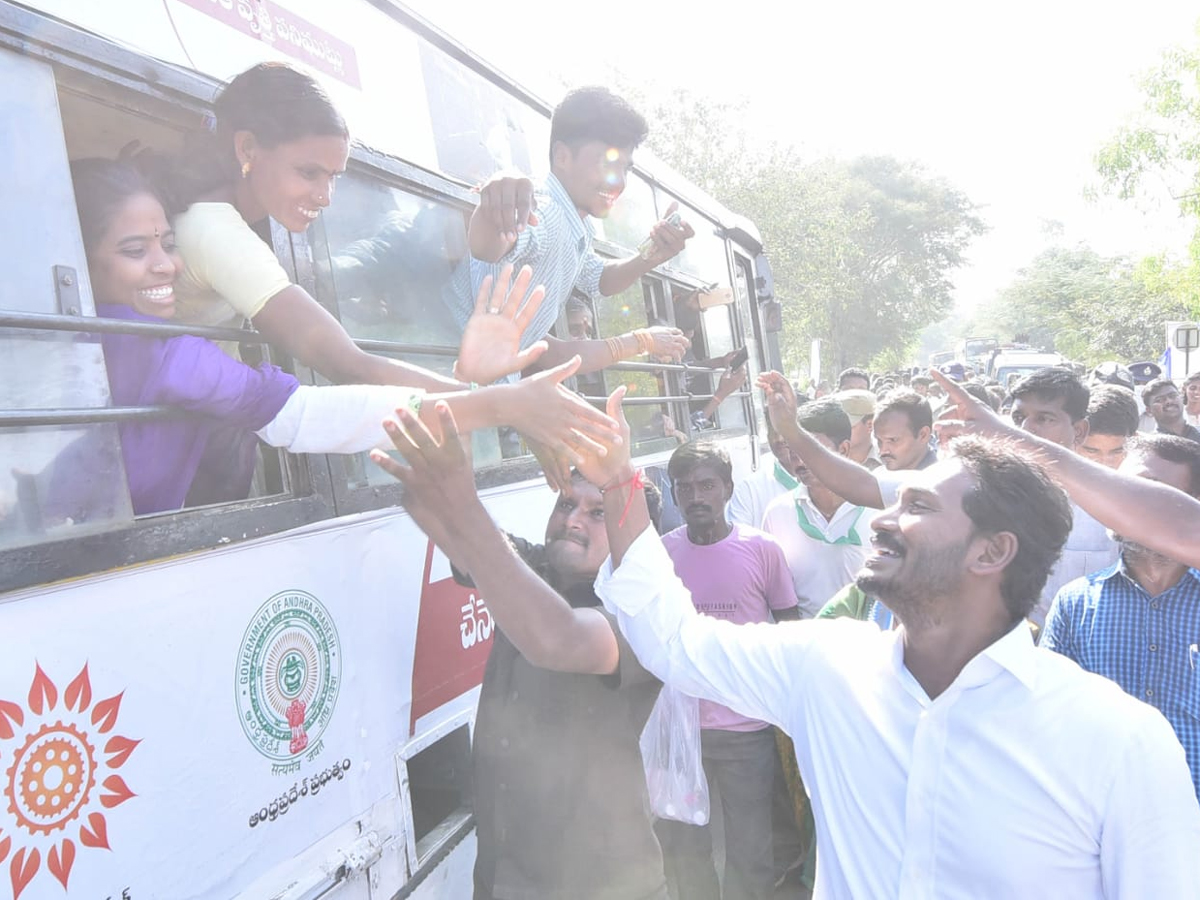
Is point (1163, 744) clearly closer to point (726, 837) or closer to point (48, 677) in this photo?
point (48, 677)

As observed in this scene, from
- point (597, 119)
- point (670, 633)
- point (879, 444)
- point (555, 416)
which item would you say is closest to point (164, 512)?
point (555, 416)

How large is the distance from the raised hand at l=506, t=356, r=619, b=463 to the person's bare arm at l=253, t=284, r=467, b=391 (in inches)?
14.7

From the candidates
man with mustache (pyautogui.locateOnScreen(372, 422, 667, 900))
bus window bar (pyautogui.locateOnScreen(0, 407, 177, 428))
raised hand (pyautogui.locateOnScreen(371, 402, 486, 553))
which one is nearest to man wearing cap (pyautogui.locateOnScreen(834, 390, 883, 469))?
man with mustache (pyautogui.locateOnScreen(372, 422, 667, 900))

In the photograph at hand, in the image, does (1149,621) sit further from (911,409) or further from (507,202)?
(507,202)

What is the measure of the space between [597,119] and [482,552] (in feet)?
5.91

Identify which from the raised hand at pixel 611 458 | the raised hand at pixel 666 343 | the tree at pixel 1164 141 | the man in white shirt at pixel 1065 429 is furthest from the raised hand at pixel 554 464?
the tree at pixel 1164 141

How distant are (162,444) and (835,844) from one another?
1.48 metres

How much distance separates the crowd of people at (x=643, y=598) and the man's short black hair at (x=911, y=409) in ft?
4.02

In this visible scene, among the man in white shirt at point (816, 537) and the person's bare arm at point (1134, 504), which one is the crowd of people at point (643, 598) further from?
the man in white shirt at point (816, 537)

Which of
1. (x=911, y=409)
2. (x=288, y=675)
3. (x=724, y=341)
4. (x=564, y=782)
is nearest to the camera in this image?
(x=288, y=675)

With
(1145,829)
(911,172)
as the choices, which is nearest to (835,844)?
(1145,829)

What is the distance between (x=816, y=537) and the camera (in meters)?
3.46

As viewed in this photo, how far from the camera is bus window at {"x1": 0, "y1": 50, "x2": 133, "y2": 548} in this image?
4.70 ft

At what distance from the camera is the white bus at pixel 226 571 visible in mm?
1401
